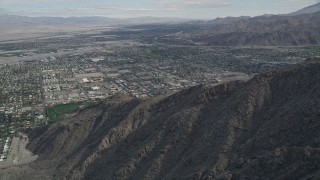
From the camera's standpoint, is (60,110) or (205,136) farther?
(60,110)

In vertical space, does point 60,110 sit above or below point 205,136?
below

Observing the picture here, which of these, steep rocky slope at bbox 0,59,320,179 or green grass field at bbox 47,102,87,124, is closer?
steep rocky slope at bbox 0,59,320,179

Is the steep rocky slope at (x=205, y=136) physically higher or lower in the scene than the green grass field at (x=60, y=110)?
higher

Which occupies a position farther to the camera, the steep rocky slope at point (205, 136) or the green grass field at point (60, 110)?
the green grass field at point (60, 110)

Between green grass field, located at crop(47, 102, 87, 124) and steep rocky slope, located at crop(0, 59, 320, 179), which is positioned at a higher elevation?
steep rocky slope, located at crop(0, 59, 320, 179)
